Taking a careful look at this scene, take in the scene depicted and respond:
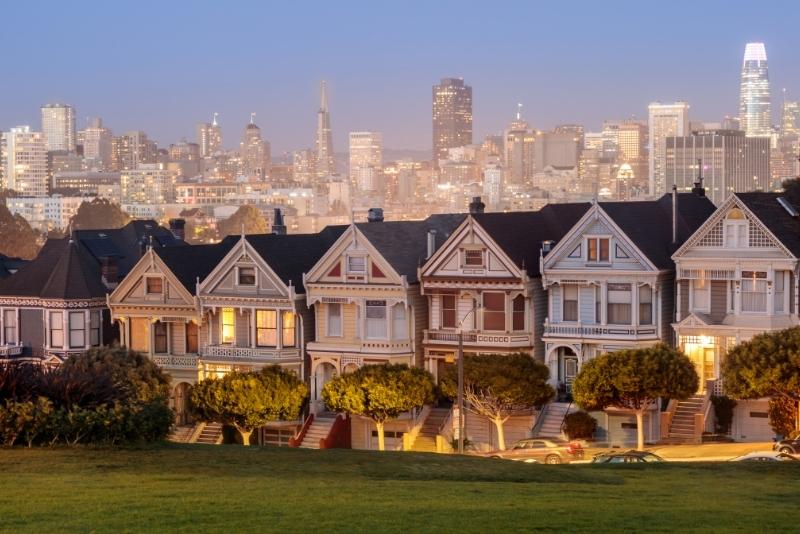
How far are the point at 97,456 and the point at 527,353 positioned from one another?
23277 mm

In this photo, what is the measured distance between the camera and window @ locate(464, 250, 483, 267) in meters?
58.5

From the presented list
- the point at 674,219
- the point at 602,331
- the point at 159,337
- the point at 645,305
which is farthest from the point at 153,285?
the point at 674,219

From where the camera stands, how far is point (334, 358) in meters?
60.6

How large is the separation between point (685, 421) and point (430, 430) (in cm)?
834

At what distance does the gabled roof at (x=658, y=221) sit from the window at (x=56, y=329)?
20.7 metres

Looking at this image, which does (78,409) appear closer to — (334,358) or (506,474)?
(506,474)

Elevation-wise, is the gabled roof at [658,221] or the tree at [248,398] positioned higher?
the gabled roof at [658,221]

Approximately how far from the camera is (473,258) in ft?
193

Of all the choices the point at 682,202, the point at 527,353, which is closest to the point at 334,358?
the point at 527,353

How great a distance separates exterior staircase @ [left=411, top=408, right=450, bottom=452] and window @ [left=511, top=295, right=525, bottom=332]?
11.9ft

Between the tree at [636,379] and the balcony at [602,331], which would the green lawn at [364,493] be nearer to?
the tree at [636,379]

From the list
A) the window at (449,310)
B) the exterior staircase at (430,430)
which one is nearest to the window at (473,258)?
the window at (449,310)

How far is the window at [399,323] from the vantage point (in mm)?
59906

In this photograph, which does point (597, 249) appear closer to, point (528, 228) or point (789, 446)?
point (528, 228)
